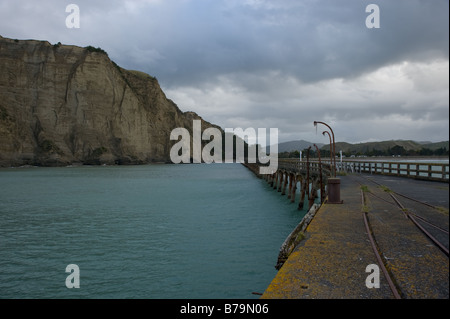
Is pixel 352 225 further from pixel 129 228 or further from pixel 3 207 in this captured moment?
pixel 3 207

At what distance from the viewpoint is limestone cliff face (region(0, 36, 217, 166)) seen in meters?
92.9

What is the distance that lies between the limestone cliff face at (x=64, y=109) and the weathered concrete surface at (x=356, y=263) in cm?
10229

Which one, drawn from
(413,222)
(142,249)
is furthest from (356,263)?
(142,249)

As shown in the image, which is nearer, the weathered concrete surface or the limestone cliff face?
the weathered concrete surface

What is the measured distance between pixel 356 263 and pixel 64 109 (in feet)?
366

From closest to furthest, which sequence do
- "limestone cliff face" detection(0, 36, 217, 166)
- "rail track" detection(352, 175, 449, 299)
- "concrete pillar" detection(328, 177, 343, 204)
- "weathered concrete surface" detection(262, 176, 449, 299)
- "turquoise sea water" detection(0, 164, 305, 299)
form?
"weathered concrete surface" detection(262, 176, 449, 299) → "rail track" detection(352, 175, 449, 299) → "turquoise sea water" detection(0, 164, 305, 299) → "concrete pillar" detection(328, 177, 343, 204) → "limestone cliff face" detection(0, 36, 217, 166)

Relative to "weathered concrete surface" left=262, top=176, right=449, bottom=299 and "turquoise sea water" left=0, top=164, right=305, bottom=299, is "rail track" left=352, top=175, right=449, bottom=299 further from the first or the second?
"turquoise sea water" left=0, top=164, right=305, bottom=299

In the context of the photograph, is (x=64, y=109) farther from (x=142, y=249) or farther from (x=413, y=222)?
(x=413, y=222)

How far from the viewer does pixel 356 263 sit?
579 centimetres

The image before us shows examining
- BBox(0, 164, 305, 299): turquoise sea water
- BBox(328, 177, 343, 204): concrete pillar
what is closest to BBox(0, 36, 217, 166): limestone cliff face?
BBox(0, 164, 305, 299): turquoise sea water

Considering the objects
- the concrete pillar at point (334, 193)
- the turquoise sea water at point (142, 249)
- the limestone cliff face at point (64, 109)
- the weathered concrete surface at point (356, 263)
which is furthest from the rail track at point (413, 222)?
the limestone cliff face at point (64, 109)

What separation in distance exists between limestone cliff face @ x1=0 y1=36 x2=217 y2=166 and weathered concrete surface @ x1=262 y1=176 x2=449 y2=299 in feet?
336
